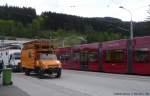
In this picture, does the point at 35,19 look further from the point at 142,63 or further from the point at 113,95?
the point at 113,95

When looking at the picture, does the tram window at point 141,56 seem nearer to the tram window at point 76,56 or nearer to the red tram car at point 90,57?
the red tram car at point 90,57

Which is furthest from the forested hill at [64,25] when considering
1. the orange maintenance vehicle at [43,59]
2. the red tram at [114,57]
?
the orange maintenance vehicle at [43,59]

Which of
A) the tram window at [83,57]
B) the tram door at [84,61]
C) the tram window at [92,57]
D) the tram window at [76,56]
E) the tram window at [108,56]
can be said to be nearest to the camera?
the tram window at [108,56]

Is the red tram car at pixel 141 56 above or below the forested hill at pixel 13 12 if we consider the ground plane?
below

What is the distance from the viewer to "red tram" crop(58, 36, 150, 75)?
3444 cm

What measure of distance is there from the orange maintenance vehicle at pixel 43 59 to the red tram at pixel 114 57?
682 cm

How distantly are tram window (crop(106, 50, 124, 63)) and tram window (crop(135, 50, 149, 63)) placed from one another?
2.74 m

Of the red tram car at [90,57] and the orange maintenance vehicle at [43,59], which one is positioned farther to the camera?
the red tram car at [90,57]

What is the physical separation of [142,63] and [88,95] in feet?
55.1

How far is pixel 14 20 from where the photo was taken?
109938 millimetres

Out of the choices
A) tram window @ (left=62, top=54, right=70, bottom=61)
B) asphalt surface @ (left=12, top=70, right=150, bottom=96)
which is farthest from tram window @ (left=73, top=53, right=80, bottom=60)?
asphalt surface @ (left=12, top=70, right=150, bottom=96)

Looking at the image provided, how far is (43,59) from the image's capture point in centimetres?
3403

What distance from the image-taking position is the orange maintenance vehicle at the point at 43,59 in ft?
108

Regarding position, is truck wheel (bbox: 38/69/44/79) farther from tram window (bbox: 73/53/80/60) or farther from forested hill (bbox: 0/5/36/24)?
forested hill (bbox: 0/5/36/24)
